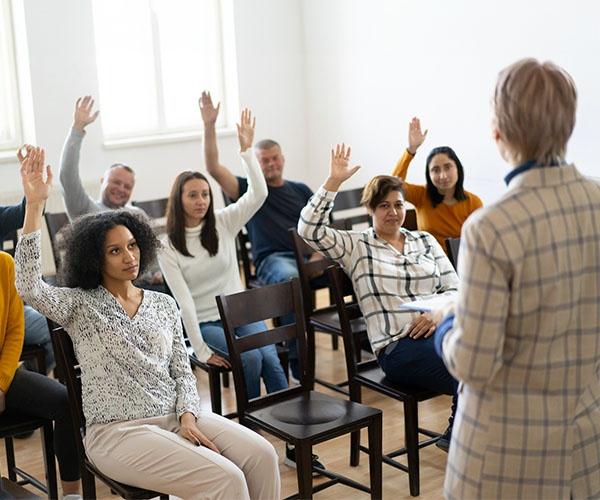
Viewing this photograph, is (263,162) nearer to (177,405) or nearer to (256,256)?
(256,256)

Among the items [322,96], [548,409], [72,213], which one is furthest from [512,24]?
[548,409]

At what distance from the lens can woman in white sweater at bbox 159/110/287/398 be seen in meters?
3.65

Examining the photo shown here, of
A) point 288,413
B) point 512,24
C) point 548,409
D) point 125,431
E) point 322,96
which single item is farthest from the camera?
point 322,96

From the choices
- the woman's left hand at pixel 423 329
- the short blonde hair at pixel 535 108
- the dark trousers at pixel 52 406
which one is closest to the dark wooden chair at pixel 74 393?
the dark trousers at pixel 52 406

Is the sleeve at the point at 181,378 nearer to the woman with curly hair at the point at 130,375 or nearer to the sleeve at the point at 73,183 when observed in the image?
the woman with curly hair at the point at 130,375

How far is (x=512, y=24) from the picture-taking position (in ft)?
18.5

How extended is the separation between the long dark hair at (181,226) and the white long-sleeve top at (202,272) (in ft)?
0.06

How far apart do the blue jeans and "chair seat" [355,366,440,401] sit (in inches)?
17.0

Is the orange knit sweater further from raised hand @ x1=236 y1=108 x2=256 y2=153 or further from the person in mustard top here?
raised hand @ x1=236 y1=108 x2=256 y2=153

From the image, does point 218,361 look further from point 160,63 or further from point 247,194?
point 160,63

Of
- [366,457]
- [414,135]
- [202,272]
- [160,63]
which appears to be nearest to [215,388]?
[202,272]

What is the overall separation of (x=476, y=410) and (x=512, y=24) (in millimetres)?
4355

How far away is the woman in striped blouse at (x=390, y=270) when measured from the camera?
323 cm

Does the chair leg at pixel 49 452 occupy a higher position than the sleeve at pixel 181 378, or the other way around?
the sleeve at pixel 181 378
